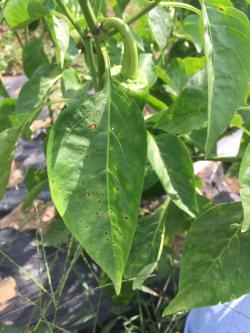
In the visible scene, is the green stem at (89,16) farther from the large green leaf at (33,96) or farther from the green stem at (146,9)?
the large green leaf at (33,96)

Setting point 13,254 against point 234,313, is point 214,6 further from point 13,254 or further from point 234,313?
point 13,254

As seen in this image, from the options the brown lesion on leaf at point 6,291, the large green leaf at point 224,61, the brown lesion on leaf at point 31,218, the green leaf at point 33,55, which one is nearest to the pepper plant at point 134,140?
the large green leaf at point 224,61

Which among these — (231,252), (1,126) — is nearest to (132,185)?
(231,252)

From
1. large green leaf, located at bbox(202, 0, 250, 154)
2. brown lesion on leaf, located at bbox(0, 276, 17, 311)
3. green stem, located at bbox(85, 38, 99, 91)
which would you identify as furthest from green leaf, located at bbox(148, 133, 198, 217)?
brown lesion on leaf, located at bbox(0, 276, 17, 311)

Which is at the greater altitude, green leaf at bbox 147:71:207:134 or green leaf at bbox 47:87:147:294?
green leaf at bbox 47:87:147:294

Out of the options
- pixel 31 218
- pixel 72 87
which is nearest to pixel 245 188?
pixel 72 87

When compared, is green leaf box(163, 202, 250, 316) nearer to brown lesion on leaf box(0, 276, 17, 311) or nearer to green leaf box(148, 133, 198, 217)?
green leaf box(148, 133, 198, 217)
